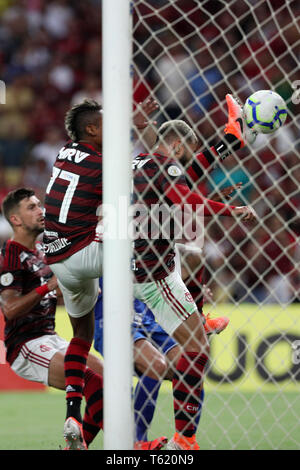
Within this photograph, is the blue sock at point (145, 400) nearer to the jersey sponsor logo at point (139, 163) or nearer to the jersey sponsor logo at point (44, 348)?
the jersey sponsor logo at point (44, 348)

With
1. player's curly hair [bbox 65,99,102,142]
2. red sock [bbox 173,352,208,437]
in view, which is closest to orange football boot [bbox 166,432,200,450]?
red sock [bbox 173,352,208,437]

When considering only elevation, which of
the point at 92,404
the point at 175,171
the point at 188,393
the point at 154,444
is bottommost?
the point at 154,444

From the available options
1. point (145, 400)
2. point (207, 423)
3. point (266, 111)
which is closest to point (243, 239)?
point (207, 423)

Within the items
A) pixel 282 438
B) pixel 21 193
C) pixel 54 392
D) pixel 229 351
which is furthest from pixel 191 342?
pixel 54 392

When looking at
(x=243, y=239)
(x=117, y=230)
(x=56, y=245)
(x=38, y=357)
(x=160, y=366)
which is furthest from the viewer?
(x=243, y=239)

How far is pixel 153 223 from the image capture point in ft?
13.1

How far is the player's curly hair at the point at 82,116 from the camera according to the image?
4082 millimetres

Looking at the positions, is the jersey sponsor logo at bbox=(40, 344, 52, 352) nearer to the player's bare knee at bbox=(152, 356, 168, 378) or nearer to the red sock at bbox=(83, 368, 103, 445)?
the red sock at bbox=(83, 368, 103, 445)

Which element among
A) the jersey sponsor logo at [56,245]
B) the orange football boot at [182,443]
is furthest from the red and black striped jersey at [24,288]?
the orange football boot at [182,443]

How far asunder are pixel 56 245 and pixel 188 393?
0.99 metres

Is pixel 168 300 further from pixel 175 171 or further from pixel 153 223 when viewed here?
pixel 175 171

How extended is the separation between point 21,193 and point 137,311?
1.07 m

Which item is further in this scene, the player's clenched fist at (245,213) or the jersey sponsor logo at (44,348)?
the jersey sponsor logo at (44,348)

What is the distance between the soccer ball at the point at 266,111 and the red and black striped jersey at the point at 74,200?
781 millimetres
